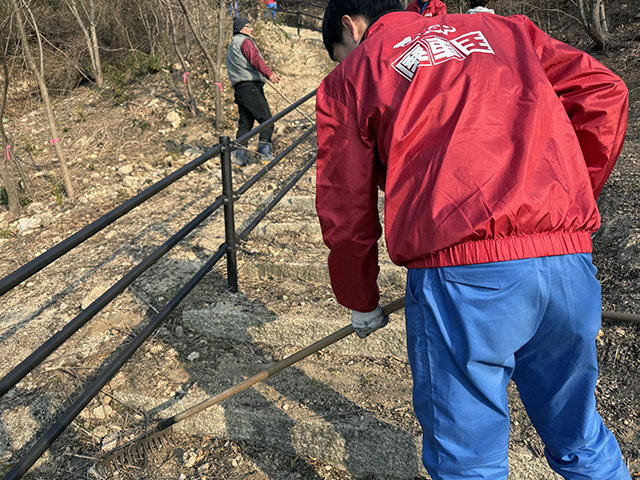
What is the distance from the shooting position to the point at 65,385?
269 cm

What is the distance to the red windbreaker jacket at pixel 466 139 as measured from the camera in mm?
1238

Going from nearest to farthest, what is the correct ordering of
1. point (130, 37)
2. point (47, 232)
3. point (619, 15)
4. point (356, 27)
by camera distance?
1. point (356, 27)
2. point (47, 232)
3. point (619, 15)
4. point (130, 37)

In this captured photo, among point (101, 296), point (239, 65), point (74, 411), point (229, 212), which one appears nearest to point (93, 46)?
point (239, 65)

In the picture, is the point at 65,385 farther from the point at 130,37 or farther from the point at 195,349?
the point at 130,37

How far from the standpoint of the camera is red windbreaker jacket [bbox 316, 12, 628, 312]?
4.06 ft

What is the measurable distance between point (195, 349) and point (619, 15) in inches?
333

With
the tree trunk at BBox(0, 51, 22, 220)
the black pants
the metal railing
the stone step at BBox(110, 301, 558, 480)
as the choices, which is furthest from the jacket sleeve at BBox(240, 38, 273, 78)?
the stone step at BBox(110, 301, 558, 480)

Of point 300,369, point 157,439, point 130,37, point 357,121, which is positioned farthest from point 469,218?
point 130,37

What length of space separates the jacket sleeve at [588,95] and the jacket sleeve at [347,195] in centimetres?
57

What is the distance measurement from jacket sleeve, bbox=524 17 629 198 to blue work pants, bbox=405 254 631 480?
1.20 feet

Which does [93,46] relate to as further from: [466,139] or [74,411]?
[466,139]

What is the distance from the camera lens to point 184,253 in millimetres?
3818

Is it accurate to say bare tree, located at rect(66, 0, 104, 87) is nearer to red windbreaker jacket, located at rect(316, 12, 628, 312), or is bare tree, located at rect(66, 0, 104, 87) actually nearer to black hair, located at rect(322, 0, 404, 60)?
black hair, located at rect(322, 0, 404, 60)

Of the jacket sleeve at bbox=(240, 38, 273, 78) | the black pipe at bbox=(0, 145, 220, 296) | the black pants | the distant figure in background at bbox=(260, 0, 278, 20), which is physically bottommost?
the black pants
